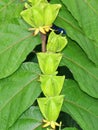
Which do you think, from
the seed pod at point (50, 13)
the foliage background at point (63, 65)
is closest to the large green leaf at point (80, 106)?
the foliage background at point (63, 65)

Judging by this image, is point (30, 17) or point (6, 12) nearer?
point (30, 17)

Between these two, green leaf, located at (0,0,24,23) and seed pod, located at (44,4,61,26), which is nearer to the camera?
seed pod, located at (44,4,61,26)

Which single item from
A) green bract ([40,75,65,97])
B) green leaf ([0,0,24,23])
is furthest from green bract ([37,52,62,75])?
green leaf ([0,0,24,23])

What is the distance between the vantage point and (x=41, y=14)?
715 mm

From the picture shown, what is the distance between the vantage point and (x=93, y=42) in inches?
30.7

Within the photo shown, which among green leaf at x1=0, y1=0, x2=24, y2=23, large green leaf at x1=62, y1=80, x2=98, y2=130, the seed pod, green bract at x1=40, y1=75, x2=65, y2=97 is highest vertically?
the seed pod

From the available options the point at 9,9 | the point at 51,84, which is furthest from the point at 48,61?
the point at 9,9

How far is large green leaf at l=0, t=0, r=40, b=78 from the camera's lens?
0.76 meters

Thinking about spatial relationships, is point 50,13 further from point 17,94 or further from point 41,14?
point 17,94

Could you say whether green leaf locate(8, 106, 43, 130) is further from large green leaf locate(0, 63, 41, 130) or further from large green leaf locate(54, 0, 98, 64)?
large green leaf locate(54, 0, 98, 64)

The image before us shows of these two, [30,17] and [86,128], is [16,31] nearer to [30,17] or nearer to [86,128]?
[30,17]

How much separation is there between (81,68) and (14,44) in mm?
125

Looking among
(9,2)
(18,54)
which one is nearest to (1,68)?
(18,54)

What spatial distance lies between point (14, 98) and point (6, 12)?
0.57 ft
